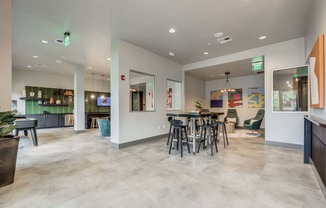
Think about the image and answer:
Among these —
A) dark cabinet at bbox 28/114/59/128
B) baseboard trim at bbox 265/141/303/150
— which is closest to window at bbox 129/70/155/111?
baseboard trim at bbox 265/141/303/150

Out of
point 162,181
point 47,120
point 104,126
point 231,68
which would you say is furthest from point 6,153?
point 47,120

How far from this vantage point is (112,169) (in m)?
2.85

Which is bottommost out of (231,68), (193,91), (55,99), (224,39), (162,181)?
(162,181)

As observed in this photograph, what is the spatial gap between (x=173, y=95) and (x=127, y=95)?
2713 mm

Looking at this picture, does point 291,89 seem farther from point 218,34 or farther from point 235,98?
point 235,98

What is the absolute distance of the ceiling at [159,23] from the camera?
2.91 m

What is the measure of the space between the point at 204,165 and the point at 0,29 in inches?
164

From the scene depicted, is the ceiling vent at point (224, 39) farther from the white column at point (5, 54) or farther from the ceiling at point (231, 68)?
the white column at point (5, 54)

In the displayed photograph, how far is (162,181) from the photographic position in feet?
7.80

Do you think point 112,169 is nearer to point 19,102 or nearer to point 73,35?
point 73,35

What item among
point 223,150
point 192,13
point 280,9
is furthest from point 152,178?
point 280,9

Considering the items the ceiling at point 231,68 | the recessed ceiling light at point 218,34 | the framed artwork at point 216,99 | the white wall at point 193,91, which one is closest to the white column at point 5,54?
the recessed ceiling light at point 218,34

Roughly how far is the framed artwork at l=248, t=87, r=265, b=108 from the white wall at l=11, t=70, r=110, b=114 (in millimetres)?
9899

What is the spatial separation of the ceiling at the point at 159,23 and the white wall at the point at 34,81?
3880 mm
